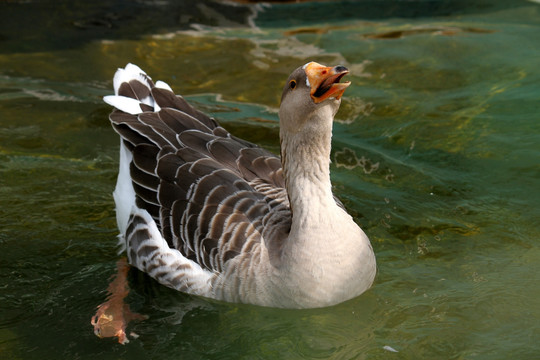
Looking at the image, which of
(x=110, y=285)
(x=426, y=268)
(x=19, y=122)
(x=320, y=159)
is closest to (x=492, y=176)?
(x=426, y=268)

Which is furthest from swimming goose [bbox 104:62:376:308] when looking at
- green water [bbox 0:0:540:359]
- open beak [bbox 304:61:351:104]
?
green water [bbox 0:0:540:359]

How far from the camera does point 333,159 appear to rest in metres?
7.47

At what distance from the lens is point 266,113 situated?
844cm

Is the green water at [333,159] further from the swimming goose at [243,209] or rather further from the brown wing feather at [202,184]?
the brown wing feather at [202,184]

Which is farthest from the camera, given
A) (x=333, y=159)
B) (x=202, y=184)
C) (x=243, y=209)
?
(x=333, y=159)

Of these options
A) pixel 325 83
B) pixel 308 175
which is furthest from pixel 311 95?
pixel 308 175

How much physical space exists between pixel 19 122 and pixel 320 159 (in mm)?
4313

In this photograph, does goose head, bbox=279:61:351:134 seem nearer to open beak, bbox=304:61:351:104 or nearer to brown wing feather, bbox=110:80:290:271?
open beak, bbox=304:61:351:104

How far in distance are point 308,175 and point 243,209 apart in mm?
529

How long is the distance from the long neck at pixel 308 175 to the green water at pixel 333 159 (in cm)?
63

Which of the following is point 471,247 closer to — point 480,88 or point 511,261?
point 511,261

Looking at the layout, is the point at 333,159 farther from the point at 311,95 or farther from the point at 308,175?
the point at 311,95

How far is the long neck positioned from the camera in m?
4.82

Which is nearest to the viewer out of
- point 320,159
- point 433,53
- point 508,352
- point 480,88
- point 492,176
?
point 508,352
